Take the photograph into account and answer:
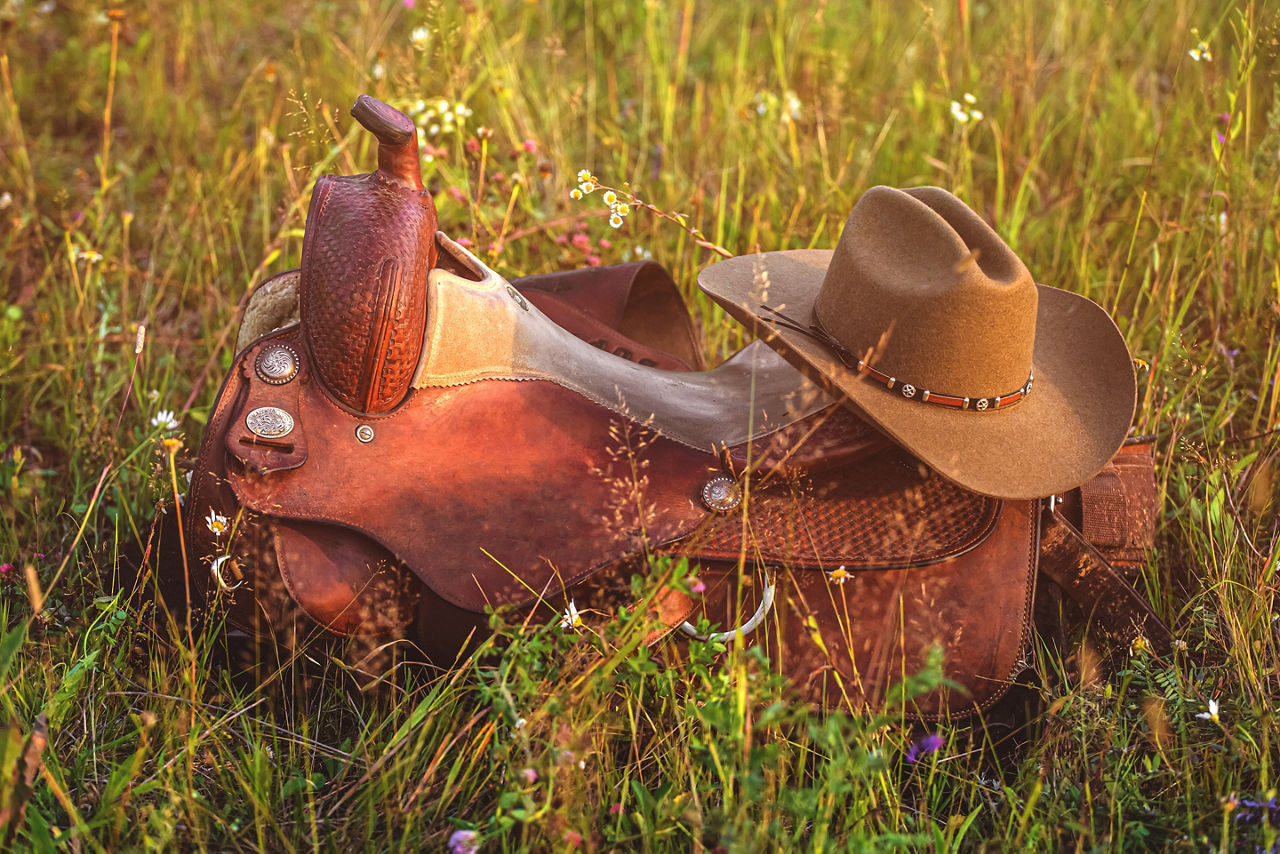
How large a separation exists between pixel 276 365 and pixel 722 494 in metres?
0.81

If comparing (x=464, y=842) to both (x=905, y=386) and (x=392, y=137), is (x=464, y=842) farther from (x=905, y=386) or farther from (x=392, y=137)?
(x=392, y=137)

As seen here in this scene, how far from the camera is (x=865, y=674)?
1.84 meters

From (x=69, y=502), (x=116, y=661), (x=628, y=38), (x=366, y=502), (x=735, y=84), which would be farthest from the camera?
(x=628, y=38)

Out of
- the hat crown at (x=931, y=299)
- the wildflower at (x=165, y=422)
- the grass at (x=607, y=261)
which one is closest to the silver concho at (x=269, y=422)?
the grass at (x=607, y=261)

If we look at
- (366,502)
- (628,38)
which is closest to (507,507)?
(366,502)

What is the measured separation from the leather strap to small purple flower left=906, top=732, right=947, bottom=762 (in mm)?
445

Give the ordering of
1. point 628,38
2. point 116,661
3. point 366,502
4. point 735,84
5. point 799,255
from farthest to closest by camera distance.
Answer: point 628,38 → point 735,84 → point 799,255 → point 116,661 → point 366,502

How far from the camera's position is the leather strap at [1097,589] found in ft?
6.36

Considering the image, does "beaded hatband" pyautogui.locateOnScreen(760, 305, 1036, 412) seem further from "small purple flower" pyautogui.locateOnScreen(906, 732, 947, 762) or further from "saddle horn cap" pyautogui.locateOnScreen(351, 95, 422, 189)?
"saddle horn cap" pyautogui.locateOnScreen(351, 95, 422, 189)

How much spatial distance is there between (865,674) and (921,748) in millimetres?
163

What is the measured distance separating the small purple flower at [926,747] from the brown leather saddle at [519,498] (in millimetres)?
74

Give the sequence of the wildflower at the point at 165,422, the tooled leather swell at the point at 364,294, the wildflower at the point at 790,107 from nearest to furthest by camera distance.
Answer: the tooled leather swell at the point at 364,294 → the wildflower at the point at 165,422 → the wildflower at the point at 790,107

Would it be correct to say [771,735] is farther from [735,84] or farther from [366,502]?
[735,84]

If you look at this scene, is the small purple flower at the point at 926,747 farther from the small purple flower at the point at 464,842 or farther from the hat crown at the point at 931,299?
the small purple flower at the point at 464,842
